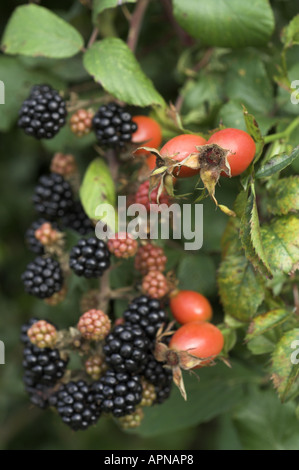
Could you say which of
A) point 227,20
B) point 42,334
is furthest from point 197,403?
point 227,20

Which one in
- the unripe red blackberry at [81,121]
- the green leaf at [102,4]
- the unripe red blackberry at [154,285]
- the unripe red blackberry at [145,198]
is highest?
the green leaf at [102,4]

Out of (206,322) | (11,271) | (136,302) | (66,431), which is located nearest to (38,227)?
(136,302)

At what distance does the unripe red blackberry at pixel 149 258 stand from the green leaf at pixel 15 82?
1.99 ft

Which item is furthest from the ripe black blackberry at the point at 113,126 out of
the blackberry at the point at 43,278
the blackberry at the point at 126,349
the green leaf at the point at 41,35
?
the blackberry at the point at 126,349

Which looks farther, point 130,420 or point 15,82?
point 15,82

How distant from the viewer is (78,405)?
1.17m

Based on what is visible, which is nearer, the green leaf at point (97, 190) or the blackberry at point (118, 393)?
the blackberry at point (118, 393)

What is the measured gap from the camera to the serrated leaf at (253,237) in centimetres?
104

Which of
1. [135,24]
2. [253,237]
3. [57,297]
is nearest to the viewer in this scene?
[253,237]

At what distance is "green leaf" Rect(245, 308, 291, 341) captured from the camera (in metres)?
1.18

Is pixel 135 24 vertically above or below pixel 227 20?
below

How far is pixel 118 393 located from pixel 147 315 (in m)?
0.18

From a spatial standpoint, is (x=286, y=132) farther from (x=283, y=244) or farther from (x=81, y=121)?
(x=81, y=121)

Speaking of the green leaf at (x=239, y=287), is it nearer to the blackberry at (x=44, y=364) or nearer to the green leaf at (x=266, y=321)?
the green leaf at (x=266, y=321)
